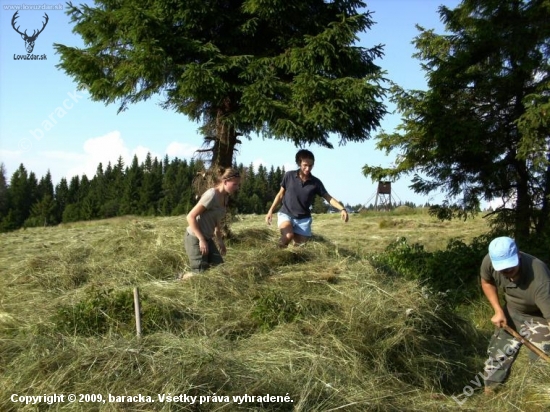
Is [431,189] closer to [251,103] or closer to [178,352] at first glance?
[251,103]

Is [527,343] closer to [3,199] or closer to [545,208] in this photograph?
[545,208]

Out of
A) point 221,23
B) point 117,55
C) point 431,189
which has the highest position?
point 221,23

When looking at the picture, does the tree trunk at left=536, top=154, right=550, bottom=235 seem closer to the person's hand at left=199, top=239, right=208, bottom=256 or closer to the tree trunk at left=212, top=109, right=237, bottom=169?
the tree trunk at left=212, top=109, right=237, bottom=169

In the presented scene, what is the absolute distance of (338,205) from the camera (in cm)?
680

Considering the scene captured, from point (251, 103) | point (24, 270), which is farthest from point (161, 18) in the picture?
point (24, 270)

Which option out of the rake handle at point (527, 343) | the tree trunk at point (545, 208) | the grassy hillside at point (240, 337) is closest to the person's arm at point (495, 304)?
the rake handle at point (527, 343)

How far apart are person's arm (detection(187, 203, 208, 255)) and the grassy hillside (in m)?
0.33

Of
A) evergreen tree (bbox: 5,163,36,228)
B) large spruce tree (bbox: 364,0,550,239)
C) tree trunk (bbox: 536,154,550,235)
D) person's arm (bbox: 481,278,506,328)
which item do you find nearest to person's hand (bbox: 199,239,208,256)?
person's arm (bbox: 481,278,506,328)

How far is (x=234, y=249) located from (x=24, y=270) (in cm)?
271

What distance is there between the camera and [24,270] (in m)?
6.55

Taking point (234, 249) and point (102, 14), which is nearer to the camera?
point (234, 249)

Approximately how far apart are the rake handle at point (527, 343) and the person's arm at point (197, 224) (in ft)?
9.97

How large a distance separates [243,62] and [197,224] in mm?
3089

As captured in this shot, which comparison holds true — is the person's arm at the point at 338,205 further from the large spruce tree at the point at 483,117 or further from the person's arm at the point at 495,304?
the large spruce tree at the point at 483,117
